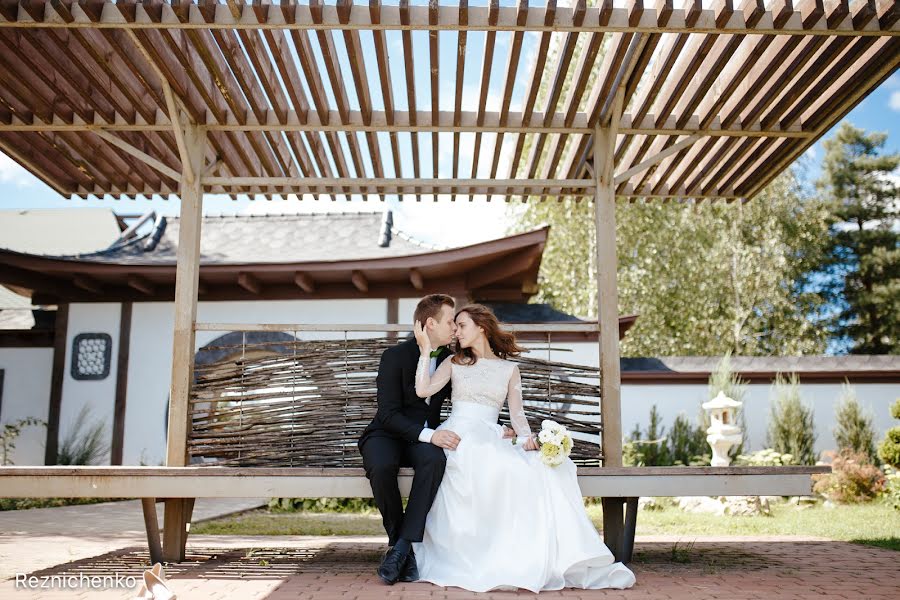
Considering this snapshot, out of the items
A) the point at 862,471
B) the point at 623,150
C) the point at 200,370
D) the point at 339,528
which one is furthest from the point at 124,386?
the point at 862,471

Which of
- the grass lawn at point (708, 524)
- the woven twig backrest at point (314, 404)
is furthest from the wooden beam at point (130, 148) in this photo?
the grass lawn at point (708, 524)

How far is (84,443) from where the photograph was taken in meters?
10.9

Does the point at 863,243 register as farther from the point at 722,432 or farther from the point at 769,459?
the point at 722,432

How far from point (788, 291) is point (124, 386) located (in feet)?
66.0

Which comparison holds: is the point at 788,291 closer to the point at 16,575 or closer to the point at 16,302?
the point at 16,302

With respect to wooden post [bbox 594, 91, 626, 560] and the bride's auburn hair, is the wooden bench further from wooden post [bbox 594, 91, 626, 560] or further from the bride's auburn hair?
the bride's auburn hair

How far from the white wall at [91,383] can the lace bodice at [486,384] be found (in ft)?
26.6

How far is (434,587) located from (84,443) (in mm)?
8811

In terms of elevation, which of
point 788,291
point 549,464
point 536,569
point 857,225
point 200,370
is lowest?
point 536,569

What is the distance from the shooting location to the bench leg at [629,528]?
468cm

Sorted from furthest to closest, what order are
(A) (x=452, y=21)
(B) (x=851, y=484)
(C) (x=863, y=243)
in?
(C) (x=863, y=243), (B) (x=851, y=484), (A) (x=452, y=21)

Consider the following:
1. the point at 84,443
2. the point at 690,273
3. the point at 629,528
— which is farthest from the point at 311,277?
the point at 690,273

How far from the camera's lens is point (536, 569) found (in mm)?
3789

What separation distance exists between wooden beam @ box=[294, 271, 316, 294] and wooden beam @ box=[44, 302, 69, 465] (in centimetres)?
378
